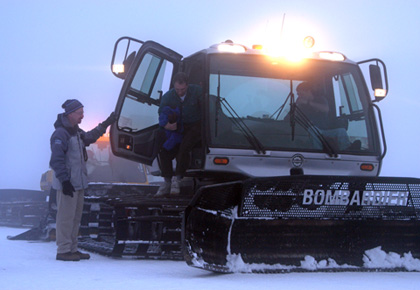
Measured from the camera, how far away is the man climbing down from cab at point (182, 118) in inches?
336

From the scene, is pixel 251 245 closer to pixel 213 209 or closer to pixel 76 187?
pixel 213 209

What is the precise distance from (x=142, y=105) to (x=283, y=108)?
6.38 ft

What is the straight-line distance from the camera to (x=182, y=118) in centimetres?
868

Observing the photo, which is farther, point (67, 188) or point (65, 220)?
point (65, 220)

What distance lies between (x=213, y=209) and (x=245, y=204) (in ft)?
1.11

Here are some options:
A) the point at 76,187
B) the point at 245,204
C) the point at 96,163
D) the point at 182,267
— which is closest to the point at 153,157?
the point at 76,187

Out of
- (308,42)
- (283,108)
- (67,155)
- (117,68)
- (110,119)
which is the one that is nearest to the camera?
(67,155)

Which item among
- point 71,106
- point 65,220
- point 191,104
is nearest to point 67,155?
point 71,106

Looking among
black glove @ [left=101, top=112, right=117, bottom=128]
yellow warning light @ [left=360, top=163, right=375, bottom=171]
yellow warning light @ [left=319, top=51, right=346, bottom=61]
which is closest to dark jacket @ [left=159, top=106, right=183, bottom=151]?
black glove @ [left=101, top=112, right=117, bottom=128]

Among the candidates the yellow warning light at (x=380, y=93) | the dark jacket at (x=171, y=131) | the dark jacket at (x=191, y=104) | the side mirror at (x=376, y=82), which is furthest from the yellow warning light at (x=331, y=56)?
the dark jacket at (x=171, y=131)

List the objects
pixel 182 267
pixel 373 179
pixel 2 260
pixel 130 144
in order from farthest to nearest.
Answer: pixel 130 144
pixel 2 260
pixel 182 267
pixel 373 179

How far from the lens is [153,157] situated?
9148mm

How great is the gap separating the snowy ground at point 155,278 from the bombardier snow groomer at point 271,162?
0.29 meters

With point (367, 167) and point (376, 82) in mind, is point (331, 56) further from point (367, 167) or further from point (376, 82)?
point (367, 167)
